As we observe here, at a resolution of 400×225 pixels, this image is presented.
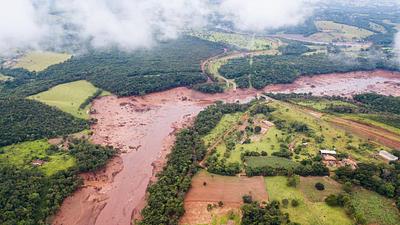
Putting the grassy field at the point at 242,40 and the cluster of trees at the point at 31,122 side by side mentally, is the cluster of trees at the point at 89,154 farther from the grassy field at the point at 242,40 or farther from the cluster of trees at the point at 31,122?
the grassy field at the point at 242,40

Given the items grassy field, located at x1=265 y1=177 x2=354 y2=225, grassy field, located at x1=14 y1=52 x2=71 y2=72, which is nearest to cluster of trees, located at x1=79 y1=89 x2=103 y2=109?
grassy field, located at x1=14 y1=52 x2=71 y2=72

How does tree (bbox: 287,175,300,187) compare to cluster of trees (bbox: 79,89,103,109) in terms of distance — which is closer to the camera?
tree (bbox: 287,175,300,187)

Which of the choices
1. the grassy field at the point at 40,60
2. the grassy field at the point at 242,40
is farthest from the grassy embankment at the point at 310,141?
the grassy field at the point at 242,40

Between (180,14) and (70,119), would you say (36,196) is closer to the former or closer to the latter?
(70,119)

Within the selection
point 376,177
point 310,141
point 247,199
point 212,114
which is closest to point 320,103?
point 310,141

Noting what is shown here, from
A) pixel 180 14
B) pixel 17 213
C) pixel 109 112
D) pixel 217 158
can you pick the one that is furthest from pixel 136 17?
pixel 17 213

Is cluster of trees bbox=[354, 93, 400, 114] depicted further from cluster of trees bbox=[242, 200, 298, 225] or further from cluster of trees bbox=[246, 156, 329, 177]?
cluster of trees bbox=[242, 200, 298, 225]
